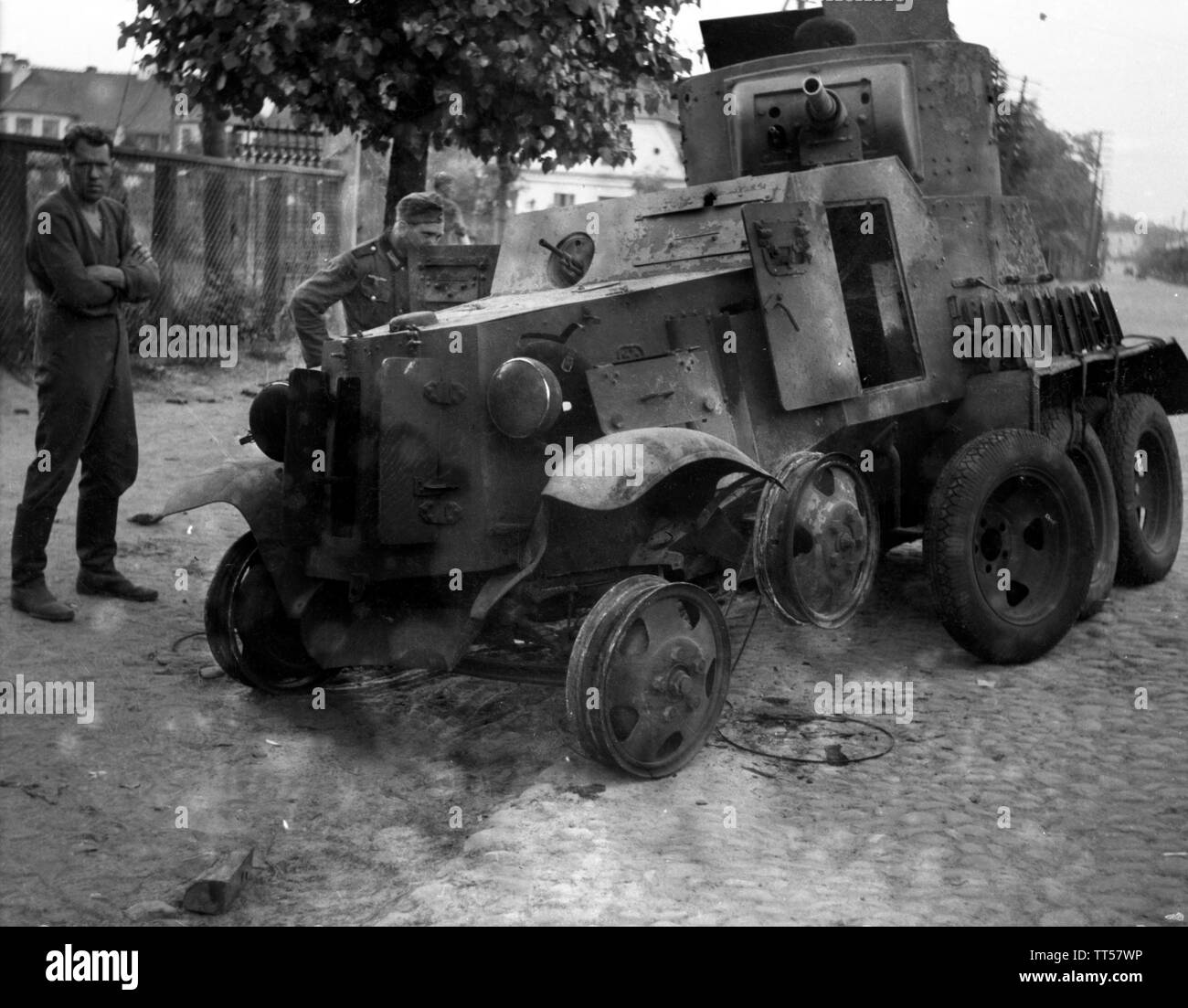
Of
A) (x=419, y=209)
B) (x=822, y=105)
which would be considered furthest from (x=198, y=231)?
A: (x=822, y=105)

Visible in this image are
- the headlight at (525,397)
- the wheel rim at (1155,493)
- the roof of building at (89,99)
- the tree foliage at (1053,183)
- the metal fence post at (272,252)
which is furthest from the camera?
the roof of building at (89,99)

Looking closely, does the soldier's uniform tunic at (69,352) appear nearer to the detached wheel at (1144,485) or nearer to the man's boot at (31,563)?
the man's boot at (31,563)

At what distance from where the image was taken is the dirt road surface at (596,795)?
14.2ft

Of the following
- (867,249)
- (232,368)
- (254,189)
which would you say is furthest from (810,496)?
(254,189)

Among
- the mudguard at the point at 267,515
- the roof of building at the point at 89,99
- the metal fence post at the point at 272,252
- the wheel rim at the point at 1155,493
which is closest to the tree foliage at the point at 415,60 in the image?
the mudguard at the point at 267,515

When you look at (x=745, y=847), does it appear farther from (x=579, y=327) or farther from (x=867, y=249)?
(x=867, y=249)

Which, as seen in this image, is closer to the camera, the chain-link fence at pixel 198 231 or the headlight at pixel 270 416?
the headlight at pixel 270 416

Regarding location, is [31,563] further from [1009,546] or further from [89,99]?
[89,99]

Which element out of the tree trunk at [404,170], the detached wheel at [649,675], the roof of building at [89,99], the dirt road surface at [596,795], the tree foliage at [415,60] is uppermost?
the roof of building at [89,99]

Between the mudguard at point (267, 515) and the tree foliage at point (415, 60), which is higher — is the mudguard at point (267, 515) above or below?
below

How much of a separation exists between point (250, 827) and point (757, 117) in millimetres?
4577

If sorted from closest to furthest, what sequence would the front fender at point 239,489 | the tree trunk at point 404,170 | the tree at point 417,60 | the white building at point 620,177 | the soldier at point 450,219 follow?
the front fender at point 239,489 < the tree at point 417,60 < the tree trunk at point 404,170 < the soldier at point 450,219 < the white building at point 620,177

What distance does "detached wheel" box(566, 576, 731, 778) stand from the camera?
16.5 ft

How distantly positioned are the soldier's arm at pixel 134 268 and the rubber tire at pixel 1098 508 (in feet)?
15.4
